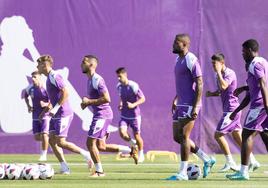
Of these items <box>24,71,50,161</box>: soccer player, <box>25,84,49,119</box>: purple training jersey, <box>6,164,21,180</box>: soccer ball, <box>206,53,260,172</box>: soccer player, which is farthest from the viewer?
<box>25,84,49,119</box>: purple training jersey

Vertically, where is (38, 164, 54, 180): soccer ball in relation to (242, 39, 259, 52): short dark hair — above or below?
below

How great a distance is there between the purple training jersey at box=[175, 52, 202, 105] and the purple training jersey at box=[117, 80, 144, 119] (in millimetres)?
8475

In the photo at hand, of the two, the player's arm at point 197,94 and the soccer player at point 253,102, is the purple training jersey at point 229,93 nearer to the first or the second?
the soccer player at point 253,102

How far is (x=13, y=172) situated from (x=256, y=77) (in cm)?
443

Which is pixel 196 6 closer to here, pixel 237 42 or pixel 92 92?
pixel 237 42

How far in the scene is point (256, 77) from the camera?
1288 centimetres

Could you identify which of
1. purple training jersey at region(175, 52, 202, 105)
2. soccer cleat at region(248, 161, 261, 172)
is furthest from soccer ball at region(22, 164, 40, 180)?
soccer cleat at region(248, 161, 261, 172)

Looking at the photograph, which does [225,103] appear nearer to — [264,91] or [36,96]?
[264,91]

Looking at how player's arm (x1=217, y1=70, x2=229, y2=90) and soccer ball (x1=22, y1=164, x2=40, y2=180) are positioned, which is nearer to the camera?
soccer ball (x1=22, y1=164, x2=40, y2=180)

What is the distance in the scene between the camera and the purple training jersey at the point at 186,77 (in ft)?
43.1

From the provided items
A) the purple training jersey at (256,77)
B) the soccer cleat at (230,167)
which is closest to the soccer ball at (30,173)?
the purple training jersey at (256,77)

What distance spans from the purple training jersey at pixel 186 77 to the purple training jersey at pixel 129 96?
8.47m

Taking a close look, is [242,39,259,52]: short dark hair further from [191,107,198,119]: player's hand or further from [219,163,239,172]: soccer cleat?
[219,163,239,172]: soccer cleat

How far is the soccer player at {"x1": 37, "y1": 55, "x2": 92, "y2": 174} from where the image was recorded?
50.3 feet
